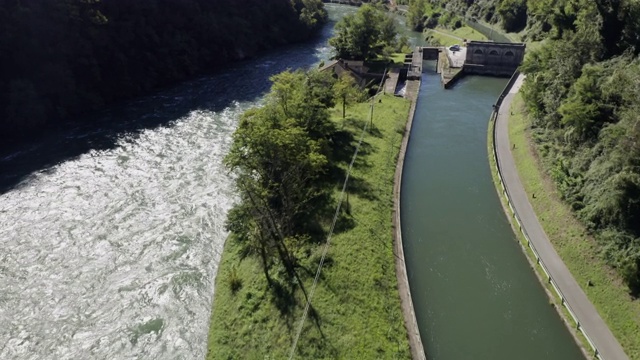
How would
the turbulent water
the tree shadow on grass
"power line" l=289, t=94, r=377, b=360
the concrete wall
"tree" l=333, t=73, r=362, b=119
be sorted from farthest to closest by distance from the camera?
the concrete wall
"tree" l=333, t=73, r=362, b=119
the tree shadow on grass
the turbulent water
"power line" l=289, t=94, r=377, b=360

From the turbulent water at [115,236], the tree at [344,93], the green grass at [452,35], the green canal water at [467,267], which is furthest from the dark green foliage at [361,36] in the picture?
the green canal water at [467,267]

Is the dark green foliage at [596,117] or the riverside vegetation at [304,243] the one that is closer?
the riverside vegetation at [304,243]

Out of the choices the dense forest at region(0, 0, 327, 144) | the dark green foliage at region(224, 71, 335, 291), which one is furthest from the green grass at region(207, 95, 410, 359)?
the dense forest at region(0, 0, 327, 144)

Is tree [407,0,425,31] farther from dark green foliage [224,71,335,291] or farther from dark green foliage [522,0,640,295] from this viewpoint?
dark green foliage [224,71,335,291]

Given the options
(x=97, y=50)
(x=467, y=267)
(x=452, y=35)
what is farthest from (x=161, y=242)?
(x=452, y=35)

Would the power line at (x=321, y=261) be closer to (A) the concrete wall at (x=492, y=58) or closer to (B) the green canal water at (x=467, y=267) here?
(B) the green canal water at (x=467, y=267)

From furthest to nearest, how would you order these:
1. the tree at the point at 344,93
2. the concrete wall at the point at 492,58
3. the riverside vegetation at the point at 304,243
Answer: the concrete wall at the point at 492,58 → the tree at the point at 344,93 → the riverside vegetation at the point at 304,243

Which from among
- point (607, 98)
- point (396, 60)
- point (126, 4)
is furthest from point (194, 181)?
point (396, 60)
